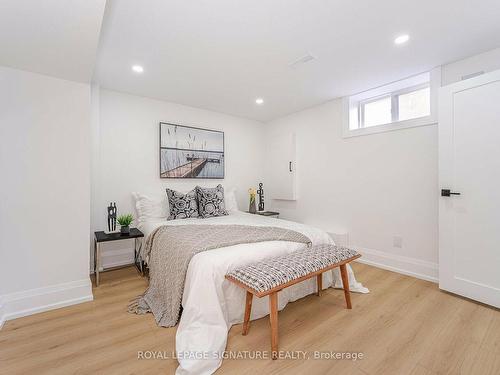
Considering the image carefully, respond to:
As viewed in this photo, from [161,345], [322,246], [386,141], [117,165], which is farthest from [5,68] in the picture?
[386,141]

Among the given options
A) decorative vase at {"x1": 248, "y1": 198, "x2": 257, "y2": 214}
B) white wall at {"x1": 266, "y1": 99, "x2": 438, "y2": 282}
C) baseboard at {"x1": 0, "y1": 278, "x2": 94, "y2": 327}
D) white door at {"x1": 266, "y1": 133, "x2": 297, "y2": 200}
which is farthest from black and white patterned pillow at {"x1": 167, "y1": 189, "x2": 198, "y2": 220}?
white wall at {"x1": 266, "y1": 99, "x2": 438, "y2": 282}

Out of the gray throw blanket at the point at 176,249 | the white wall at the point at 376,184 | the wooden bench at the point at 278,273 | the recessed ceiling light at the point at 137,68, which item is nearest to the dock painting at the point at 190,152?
the recessed ceiling light at the point at 137,68

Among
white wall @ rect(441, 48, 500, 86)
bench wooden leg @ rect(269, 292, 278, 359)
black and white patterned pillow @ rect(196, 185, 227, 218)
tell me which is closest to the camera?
bench wooden leg @ rect(269, 292, 278, 359)

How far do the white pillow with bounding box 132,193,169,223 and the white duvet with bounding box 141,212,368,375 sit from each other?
63.6 inches

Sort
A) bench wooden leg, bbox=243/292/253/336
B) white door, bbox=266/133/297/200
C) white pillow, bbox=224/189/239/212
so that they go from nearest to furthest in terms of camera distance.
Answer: bench wooden leg, bbox=243/292/253/336, white pillow, bbox=224/189/239/212, white door, bbox=266/133/297/200

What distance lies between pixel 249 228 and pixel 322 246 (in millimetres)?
757

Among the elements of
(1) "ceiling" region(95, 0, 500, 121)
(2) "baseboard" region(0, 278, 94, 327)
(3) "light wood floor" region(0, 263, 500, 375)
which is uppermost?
(1) "ceiling" region(95, 0, 500, 121)

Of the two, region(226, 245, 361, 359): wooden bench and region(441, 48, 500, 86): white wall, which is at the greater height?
region(441, 48, 500, 86): white wall

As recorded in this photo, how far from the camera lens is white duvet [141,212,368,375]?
1387 millimetres

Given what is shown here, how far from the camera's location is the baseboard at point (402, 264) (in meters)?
2.59

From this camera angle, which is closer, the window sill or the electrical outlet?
the window sill

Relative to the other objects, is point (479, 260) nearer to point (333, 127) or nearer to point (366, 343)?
point (366, 343)

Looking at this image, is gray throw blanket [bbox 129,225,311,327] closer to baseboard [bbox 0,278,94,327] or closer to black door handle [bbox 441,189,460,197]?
baseboard [bbox 0,278,94,327]

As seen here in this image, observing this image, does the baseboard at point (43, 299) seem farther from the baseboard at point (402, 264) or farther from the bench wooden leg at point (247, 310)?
the baseboard at point (402, 264)
